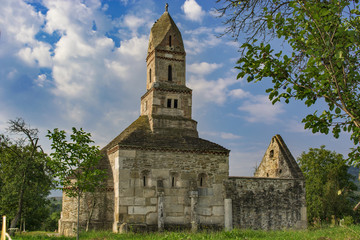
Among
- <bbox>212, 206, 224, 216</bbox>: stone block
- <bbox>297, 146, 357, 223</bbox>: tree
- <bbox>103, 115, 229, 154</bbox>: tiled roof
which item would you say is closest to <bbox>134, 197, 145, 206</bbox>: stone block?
<bbox>103, 115, 229, 154</bbox>: tiled roof

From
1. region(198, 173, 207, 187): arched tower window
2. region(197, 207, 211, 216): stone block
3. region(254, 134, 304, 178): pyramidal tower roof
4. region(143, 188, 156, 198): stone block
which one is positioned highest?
region(254, 134, 304, 178): pyramidal tower roof

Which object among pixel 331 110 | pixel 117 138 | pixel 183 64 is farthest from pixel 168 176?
pixel 331 110

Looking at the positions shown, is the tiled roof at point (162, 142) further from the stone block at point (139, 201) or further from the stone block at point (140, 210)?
the stone block at point (140, 210)

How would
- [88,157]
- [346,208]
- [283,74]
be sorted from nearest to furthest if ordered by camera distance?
1. [283,74]
2. [88,157]
3. [346,208]

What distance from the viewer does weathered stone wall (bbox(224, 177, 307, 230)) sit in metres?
22.0

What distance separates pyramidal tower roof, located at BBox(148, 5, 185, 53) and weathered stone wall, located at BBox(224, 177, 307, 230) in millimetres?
10485

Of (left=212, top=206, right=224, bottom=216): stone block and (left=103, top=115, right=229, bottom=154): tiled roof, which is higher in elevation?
(left=103, top=115, right=229, bottom=154): tiled roof

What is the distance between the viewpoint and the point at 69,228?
2114 cm

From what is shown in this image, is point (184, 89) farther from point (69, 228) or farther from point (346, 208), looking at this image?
point (346, 208)

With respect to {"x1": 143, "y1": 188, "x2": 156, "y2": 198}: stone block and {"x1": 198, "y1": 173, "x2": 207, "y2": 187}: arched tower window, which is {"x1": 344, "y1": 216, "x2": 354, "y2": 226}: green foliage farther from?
{"x1": 143, "y1": 188, "x2": 156, "y2": 198}: stone block

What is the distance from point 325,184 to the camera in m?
38.0

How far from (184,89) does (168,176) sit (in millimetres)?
6412

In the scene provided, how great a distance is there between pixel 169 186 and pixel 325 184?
23.2 m

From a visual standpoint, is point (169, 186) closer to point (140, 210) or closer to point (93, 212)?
point (140, 210)
